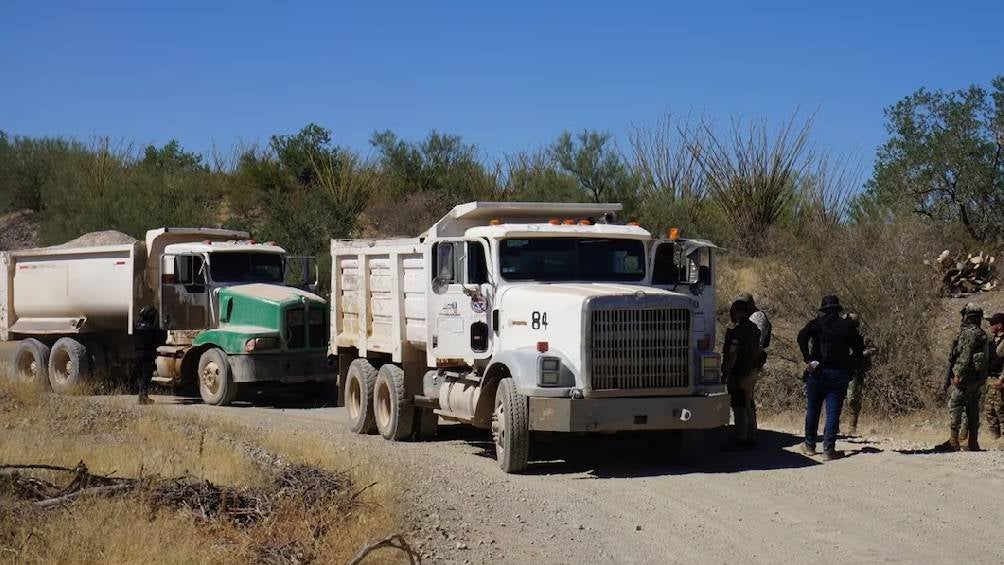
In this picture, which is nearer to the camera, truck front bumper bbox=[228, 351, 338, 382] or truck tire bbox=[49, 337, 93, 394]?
truck front bumper bbox=[228, 351, 338, 382]

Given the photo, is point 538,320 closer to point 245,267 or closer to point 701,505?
point 701,505

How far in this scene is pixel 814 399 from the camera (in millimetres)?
11977

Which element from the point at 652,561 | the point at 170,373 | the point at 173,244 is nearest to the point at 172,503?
the point at 652,561

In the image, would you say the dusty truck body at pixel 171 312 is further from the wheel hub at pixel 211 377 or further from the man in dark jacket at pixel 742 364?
the man in dark jacket at pixel 742 364

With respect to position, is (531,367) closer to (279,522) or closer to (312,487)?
(312,487)

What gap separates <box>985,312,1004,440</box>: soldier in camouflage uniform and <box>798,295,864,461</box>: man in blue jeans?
1475 millimetres

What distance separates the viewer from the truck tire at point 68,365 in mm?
20578

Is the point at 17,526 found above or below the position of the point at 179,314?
below

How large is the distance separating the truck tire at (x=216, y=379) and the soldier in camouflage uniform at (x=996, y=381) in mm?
10892

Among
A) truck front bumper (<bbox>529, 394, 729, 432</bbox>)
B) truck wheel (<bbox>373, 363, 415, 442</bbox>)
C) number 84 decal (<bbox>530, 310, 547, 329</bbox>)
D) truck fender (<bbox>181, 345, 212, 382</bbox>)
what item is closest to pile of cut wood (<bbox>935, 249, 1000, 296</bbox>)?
truck front bumper (<bbox>529, 394, 729, 432</bbox>)

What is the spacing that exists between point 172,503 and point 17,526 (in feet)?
3.79

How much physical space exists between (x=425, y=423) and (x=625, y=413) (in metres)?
3.75

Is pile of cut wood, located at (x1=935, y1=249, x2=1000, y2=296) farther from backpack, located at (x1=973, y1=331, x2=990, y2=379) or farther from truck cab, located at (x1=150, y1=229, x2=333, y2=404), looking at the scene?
truck cab, located at (x1=150, y1=229, x2=333, y2=404)

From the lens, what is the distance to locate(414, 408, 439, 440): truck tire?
14.0 m
